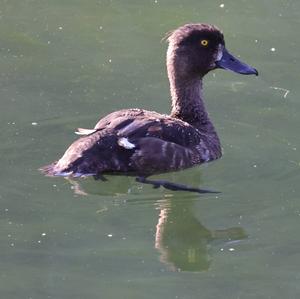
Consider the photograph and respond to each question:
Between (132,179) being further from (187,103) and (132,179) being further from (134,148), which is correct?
(187,103)

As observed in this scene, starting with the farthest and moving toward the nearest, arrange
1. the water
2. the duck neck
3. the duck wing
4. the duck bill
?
the duck bill < the duck neck < the duck wing < the water

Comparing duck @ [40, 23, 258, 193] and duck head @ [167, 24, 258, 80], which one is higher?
duck head @ [167, 24, 258, 80]

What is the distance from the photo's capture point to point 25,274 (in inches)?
318

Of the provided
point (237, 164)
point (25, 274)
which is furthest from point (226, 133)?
point (25, 274)

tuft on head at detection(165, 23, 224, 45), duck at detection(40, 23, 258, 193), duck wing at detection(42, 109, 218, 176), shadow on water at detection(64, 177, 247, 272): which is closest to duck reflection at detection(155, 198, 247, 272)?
shadow on water at detection(64, 177, 247, 272)

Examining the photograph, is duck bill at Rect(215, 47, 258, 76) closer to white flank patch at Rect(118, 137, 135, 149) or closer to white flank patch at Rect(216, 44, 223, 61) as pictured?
white flank patch at Rect(216, 44, 223, 61)

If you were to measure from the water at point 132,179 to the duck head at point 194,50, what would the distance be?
2.15 ft

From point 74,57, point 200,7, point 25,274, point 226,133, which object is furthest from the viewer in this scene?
point 200,7

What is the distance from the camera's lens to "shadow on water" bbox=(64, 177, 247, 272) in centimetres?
852

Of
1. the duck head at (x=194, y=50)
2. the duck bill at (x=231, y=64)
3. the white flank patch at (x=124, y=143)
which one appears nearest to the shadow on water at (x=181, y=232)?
the white flank patch at (x=124, y=143)

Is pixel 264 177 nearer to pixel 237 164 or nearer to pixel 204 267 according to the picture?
pixel 237 164

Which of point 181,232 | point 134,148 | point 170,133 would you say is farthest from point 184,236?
point 170,133

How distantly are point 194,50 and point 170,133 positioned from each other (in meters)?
1.17

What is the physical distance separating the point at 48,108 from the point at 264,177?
8.35 feet
